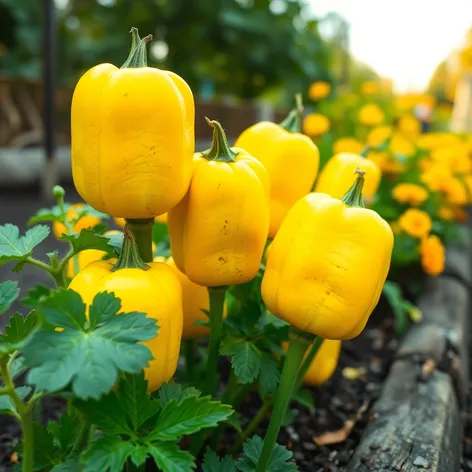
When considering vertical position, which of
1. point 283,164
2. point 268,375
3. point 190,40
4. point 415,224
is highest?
point 283,164

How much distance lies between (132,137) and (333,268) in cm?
32

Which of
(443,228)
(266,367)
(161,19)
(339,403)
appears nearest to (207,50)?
(161,19)

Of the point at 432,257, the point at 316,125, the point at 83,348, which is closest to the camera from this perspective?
the point at 83,348

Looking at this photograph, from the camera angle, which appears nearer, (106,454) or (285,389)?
(106,454)

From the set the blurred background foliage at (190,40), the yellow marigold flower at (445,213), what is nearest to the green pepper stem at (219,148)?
the yellow marigold flower at (445,213)

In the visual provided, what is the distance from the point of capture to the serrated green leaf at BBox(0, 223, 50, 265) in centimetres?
81

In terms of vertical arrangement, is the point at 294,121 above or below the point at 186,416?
above

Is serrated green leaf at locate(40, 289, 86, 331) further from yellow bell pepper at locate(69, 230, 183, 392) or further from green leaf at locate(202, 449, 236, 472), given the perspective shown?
green leaf at locate(202, 449, 236, 472)

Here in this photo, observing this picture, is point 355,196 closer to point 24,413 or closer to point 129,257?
point 129,257

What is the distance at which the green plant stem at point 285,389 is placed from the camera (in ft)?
2.74

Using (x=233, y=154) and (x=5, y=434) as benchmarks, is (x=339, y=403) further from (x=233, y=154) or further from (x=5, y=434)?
(x=233, y=154)

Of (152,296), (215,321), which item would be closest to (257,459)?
(215,321)

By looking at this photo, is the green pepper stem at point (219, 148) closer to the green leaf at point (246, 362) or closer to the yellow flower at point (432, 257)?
the green leaf at point (246, 362)

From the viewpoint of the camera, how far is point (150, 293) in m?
0.75
